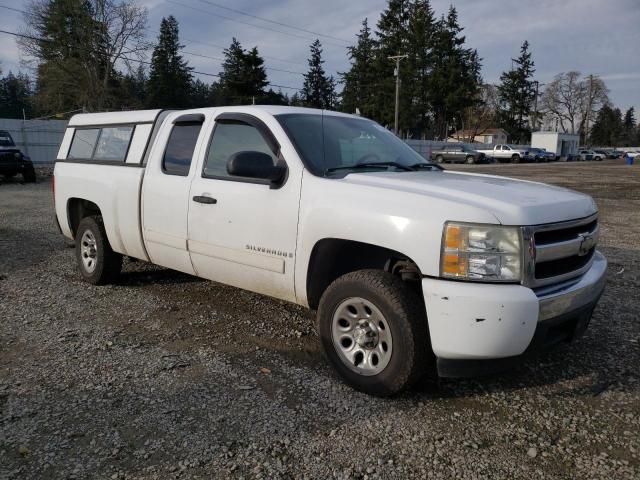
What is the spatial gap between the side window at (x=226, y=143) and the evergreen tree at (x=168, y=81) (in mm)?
59337

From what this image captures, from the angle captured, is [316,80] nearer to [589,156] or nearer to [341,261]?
[589,156]

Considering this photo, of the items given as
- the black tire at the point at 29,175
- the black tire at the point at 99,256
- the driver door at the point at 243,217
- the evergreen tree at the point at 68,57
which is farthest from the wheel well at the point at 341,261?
the evergreen tree at the point at 68,57

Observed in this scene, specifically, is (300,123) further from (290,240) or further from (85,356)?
(85,356)

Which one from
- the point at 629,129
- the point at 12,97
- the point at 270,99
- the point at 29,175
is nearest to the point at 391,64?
the point at 270,99

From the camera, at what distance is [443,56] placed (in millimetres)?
67938

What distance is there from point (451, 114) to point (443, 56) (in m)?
7.76

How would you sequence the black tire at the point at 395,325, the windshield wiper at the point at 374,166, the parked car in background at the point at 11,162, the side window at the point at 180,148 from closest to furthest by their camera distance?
the black tire at the point at 395,325
the windshield wiper at the point at 374,166
the side window at the point at 180,148
the parked car in background at the point at 11,162

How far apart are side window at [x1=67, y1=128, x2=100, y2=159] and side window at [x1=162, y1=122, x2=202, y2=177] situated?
4.75ft

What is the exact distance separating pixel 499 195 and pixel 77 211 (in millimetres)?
4798

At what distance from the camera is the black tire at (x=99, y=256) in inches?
211

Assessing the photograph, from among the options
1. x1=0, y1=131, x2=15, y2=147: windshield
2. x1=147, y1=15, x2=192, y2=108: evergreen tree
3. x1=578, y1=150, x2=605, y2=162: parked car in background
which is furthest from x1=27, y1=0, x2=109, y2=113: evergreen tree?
x1=578, y1=150, x2=605, y2=162: parked car in background

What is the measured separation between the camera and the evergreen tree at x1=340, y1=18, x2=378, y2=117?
6900cm

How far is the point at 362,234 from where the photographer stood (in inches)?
124

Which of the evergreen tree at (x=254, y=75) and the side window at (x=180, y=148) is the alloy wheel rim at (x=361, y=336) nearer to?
the side window at (x=180, y=148)
